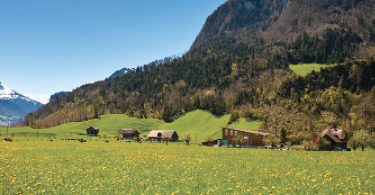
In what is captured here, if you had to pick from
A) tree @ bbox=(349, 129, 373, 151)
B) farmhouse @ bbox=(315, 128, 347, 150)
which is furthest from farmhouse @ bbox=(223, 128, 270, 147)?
tree @ bbox=(349, 129, 373, 151)

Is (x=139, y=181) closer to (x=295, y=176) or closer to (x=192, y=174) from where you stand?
(x=192, y=174)

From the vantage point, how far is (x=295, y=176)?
2889cm

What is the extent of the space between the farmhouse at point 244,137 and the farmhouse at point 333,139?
22.0 metres

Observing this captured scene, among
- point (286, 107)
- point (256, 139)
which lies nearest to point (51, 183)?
point (256, 139)

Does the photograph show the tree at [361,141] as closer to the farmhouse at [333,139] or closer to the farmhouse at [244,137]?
the farmhouse at [333,139]

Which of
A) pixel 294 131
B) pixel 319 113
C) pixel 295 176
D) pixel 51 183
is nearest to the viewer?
pixel 51 183

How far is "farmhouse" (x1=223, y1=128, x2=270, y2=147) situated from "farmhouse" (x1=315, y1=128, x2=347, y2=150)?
22.0 m

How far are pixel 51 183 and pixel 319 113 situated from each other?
168126mm

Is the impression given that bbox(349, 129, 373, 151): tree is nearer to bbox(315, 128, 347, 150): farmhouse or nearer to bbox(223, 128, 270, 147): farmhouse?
bbox(315, 128, 347, 150): farmhouse

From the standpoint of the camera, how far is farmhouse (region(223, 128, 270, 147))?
139 meters

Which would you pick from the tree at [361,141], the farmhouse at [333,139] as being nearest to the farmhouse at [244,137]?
the farmhouse at [333,139]

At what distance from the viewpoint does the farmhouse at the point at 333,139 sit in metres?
106

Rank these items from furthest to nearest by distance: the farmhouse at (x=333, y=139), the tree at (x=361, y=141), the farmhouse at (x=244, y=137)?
the farmhouse at (x=244, y=137) < the farmhouse at (x=333, y=139) < the tree at (x=361, y=141)

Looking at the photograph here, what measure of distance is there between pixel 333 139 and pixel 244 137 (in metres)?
33.5
